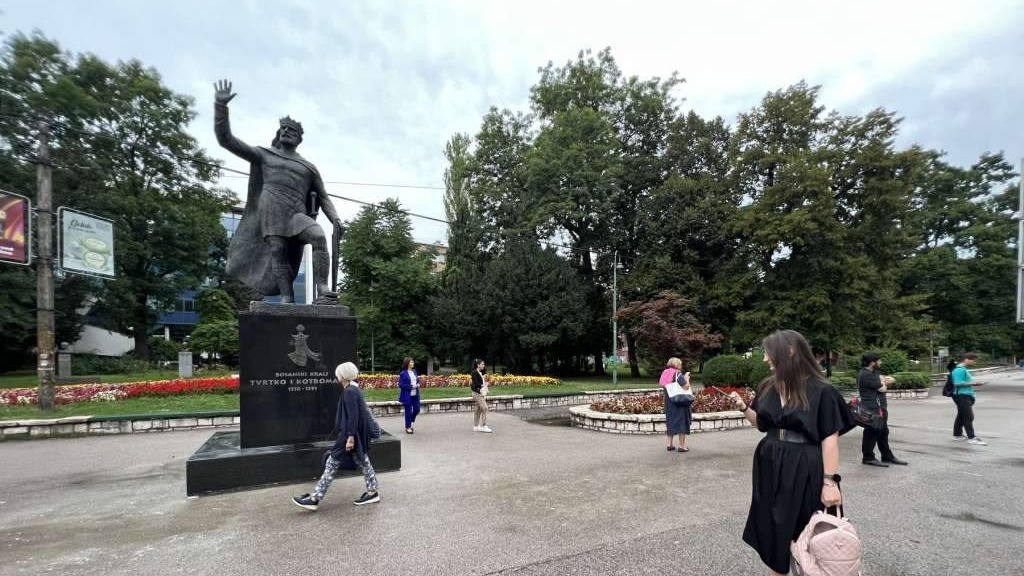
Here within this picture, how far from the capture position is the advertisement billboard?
472 inches

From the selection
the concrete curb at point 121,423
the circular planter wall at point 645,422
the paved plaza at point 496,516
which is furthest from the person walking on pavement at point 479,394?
the concrete curb at point 121,423

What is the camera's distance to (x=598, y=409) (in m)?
11.9

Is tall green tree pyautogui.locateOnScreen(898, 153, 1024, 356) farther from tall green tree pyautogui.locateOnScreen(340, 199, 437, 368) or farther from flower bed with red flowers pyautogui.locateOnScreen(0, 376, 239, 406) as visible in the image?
flower bed with red flowers pyautogui.locateOnScreen(0, 376, 239, 406)

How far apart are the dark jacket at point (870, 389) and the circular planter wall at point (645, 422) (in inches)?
127

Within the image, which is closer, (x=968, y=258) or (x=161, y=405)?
(x=161, y=405)

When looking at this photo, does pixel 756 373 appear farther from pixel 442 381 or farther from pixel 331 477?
pixel 331 477

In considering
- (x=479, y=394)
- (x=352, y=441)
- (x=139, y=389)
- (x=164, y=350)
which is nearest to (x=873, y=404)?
(x=479, y=394)

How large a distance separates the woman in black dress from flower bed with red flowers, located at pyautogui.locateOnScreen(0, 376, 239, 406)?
15.7m

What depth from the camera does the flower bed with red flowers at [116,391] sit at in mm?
13047

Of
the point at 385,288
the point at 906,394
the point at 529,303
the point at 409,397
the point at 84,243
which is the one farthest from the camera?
the point at 385,288

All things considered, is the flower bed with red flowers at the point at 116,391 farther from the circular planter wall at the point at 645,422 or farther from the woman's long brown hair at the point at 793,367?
the woman's long brown hair at the point at 793,367

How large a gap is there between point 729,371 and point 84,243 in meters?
18.3

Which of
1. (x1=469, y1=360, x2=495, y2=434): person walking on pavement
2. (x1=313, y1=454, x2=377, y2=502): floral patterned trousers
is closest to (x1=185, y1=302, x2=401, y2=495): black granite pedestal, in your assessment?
(x1=313, y1=454, x2=377, y2=502): floral patterned trousers

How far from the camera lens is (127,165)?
2958cm
